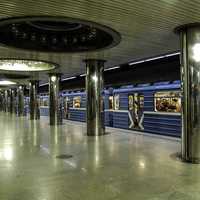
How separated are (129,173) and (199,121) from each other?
8.15 feet

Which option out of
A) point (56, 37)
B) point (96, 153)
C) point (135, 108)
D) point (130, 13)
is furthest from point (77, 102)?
point (130, 13)

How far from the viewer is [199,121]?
6.38 metres

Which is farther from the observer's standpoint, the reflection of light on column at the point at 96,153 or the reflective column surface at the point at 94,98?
Result: the reflective column surface at the point at 94,98

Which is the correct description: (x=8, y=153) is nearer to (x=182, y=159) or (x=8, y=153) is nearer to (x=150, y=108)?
(x=182, y=159)

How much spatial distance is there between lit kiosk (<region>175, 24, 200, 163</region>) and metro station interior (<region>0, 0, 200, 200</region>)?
1.0 inches

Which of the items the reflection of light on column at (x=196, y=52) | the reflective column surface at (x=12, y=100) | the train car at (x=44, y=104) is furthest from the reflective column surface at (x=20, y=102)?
the reflection of light on column at (x=196, y=52)

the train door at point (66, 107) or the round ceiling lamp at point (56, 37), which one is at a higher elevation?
the round ceiling lamp at point (56, 37)

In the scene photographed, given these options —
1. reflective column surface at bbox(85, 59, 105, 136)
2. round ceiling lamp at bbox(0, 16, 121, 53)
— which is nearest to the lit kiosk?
round ceiling lamp at bbox(0, 16, 121, 53)

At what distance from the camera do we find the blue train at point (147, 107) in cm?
1078

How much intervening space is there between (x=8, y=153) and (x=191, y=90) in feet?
18.3

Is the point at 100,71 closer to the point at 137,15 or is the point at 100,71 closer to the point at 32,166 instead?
the point at 137,15

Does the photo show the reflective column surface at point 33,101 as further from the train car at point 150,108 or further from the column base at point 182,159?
the column base at point 182,159

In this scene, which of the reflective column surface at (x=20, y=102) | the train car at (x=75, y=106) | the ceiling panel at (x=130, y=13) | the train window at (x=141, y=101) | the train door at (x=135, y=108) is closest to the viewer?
the ceiling panel at (x=130, y=13)

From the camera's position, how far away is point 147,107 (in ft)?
40.7
